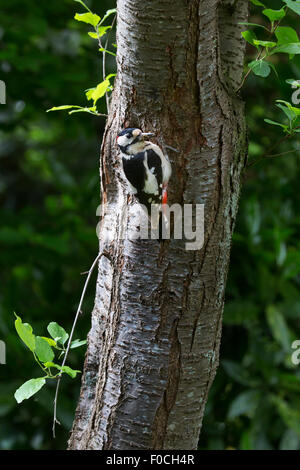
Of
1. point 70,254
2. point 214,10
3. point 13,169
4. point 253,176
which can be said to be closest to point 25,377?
point 70,254

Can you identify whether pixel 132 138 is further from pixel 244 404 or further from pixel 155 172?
pixel 244 404

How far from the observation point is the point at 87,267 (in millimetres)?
2420

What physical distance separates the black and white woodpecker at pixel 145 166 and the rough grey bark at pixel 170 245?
0.06ft

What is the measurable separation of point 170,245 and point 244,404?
4.46 feet

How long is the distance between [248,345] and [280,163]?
91cm

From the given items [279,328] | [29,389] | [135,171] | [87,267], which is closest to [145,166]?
[135,171]

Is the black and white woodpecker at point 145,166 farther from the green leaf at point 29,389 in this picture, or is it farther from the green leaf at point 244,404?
the green leaf at point 244,404

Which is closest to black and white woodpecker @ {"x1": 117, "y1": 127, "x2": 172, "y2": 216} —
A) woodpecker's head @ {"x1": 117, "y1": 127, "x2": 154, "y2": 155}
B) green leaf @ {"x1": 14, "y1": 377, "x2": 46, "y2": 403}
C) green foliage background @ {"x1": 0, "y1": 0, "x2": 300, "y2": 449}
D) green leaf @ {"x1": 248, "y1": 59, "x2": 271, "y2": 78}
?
woodpecker's head @ {"x1": 117, "y1": 127, "x2": 154, "y2": 155}

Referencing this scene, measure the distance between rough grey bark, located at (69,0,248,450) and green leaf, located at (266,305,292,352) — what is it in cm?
112

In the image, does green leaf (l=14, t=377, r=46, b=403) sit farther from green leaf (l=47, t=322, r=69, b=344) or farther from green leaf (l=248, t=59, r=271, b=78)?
green leaf (l=248, t=59, r=271, b=78)

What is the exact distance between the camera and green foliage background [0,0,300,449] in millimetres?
2070

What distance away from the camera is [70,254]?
2.44 m

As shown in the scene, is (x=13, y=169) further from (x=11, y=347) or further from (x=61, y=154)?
(x=11, y=347)

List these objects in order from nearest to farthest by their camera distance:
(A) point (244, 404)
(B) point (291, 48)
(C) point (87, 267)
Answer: (B) point (291, 48), (A) point (244, 404), (C) point (87, 267)
